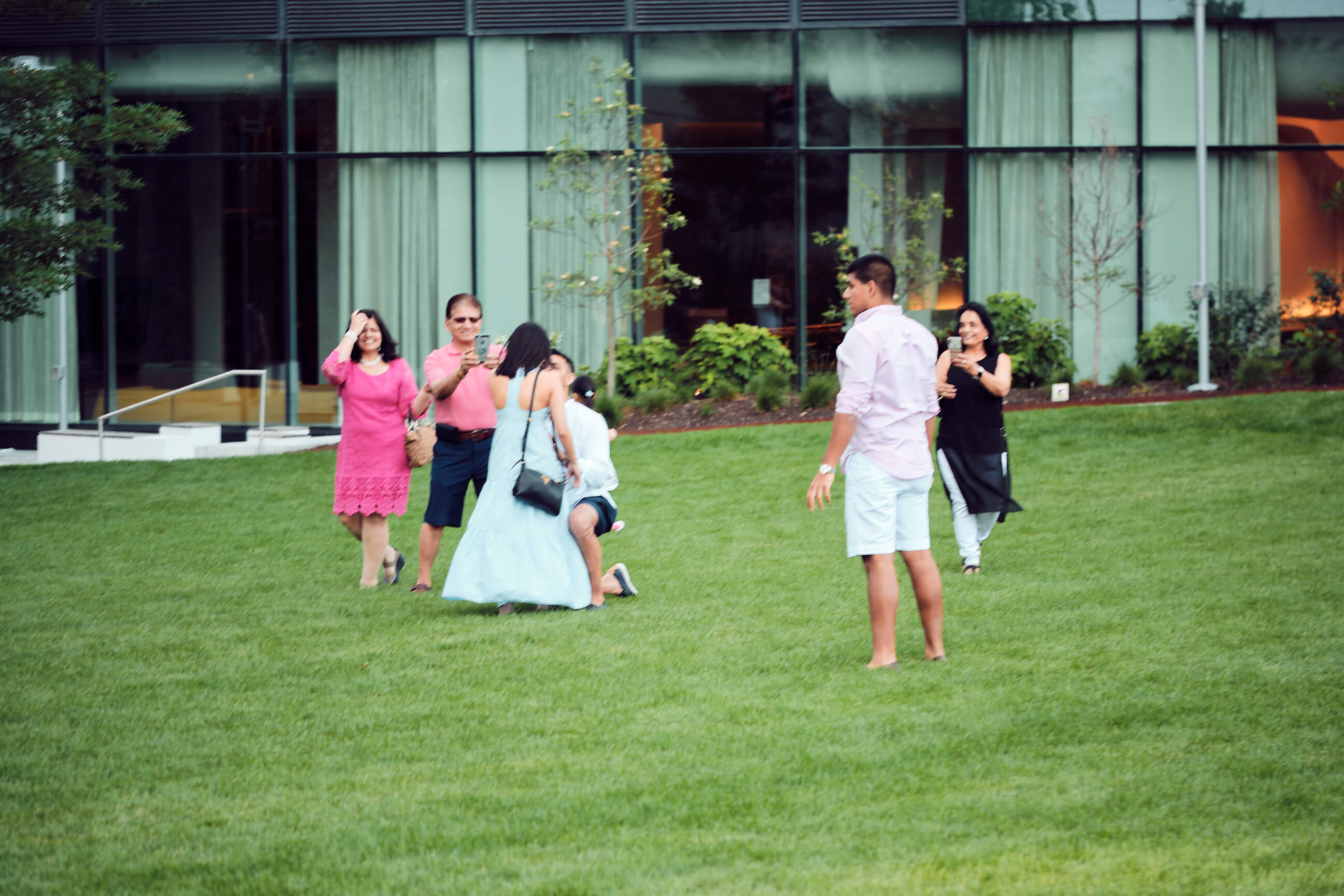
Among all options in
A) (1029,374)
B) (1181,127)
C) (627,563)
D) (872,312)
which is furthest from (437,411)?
(1181,127)

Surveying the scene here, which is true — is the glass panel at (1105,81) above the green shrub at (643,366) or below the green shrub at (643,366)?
above

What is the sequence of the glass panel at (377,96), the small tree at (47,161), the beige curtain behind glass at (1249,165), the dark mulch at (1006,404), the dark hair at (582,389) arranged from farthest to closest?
the glass panel at (377,96) → the beige curtain behind glass at (1249,165) → the dark mulch at (1006,404) → the small tree at (47,161) → the dark hair at (582,389)

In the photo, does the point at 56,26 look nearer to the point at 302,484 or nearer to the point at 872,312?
the point at 302,484

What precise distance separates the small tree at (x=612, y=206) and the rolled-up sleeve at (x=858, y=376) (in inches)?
500

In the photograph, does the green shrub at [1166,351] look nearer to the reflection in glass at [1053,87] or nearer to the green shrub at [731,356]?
the reflection in glass at [1053,87]

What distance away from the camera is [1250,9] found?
778 inches

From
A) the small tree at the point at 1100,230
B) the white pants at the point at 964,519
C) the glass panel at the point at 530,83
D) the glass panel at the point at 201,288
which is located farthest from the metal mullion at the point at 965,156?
the white pants at the point at 964,519

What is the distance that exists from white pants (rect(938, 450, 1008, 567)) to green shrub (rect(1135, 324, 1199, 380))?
11234 mm

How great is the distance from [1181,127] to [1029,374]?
14.5 feet

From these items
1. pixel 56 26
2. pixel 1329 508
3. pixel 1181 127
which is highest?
pixel 56 26

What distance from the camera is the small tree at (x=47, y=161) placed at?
49.2ft

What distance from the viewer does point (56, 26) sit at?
20.3 m

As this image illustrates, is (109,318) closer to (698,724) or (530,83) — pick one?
(530,83)

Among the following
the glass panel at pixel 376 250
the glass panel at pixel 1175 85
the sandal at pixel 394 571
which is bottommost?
the sandal at pixel 394 571
